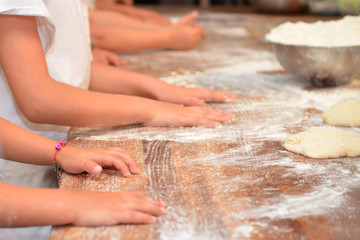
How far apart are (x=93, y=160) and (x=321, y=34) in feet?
2.90

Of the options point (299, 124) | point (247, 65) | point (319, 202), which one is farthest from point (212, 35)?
point (319, 202)

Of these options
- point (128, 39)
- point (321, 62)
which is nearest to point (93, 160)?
point (321, 62)

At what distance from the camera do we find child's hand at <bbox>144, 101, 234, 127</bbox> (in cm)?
111

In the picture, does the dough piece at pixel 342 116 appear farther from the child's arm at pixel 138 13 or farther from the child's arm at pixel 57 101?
the child's arm at pixel 138 13

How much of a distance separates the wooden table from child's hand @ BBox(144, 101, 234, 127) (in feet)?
0.08

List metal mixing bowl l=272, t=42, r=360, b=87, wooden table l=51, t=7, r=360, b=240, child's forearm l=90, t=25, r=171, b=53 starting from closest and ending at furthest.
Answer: wooden table l=51, t=7, r=360, b=240
metal mixing bowl l=272, t=42, r=360, b=87
child's forearm l=90, t=25, r=171, b=53

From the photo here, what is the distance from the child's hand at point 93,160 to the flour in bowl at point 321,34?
73 cm

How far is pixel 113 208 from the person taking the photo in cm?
70

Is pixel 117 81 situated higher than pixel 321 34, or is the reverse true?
pixel 321 34

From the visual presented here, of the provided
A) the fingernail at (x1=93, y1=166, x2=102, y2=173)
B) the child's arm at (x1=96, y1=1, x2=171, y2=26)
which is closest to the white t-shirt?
the fingernail at (x1=93, y1=166, x2=102, y2=173)

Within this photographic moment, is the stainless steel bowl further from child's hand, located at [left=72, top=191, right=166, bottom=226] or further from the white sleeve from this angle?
child's hand, located at [left=72, top=191, right=166, bottom=226]

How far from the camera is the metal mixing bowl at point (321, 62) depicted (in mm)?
1253

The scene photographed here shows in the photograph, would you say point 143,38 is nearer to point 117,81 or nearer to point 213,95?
point 117,81

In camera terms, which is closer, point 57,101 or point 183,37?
point 57,101
